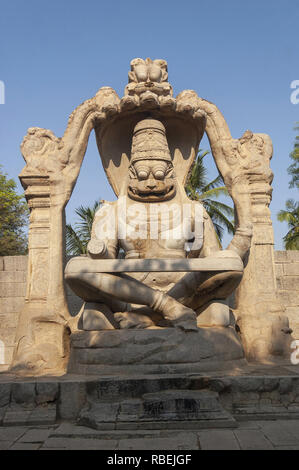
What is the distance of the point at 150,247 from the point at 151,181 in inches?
33.6

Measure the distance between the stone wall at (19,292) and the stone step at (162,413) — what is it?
3912mm

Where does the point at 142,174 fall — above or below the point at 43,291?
above

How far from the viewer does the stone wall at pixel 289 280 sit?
24.3ft

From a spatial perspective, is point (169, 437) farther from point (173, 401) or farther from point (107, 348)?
point (107, 348)

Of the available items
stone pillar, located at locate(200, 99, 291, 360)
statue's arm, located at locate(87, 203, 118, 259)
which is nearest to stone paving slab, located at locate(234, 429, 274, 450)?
stone pillar, located at locate(200, 99, 291, 360)

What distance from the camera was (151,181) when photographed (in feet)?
17.9

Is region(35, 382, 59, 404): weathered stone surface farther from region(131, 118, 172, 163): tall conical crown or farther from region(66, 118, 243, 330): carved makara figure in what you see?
region(131, 118, 172, 163): tall conical crown

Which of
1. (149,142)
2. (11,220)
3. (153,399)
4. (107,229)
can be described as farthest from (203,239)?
(11,220)

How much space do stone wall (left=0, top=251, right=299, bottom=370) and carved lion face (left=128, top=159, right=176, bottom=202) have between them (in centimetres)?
264

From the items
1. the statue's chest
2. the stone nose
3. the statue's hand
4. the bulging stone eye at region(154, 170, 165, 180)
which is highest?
the bulging stone eye at region(154, 170, 165, 180)

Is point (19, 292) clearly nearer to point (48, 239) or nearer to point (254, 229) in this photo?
point (48, 239)

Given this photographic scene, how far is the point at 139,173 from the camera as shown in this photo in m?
5.43

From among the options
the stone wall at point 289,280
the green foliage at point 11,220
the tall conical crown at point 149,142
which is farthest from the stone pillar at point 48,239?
the green foliage at point 11,220

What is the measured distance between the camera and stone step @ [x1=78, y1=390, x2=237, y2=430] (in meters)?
3.28
